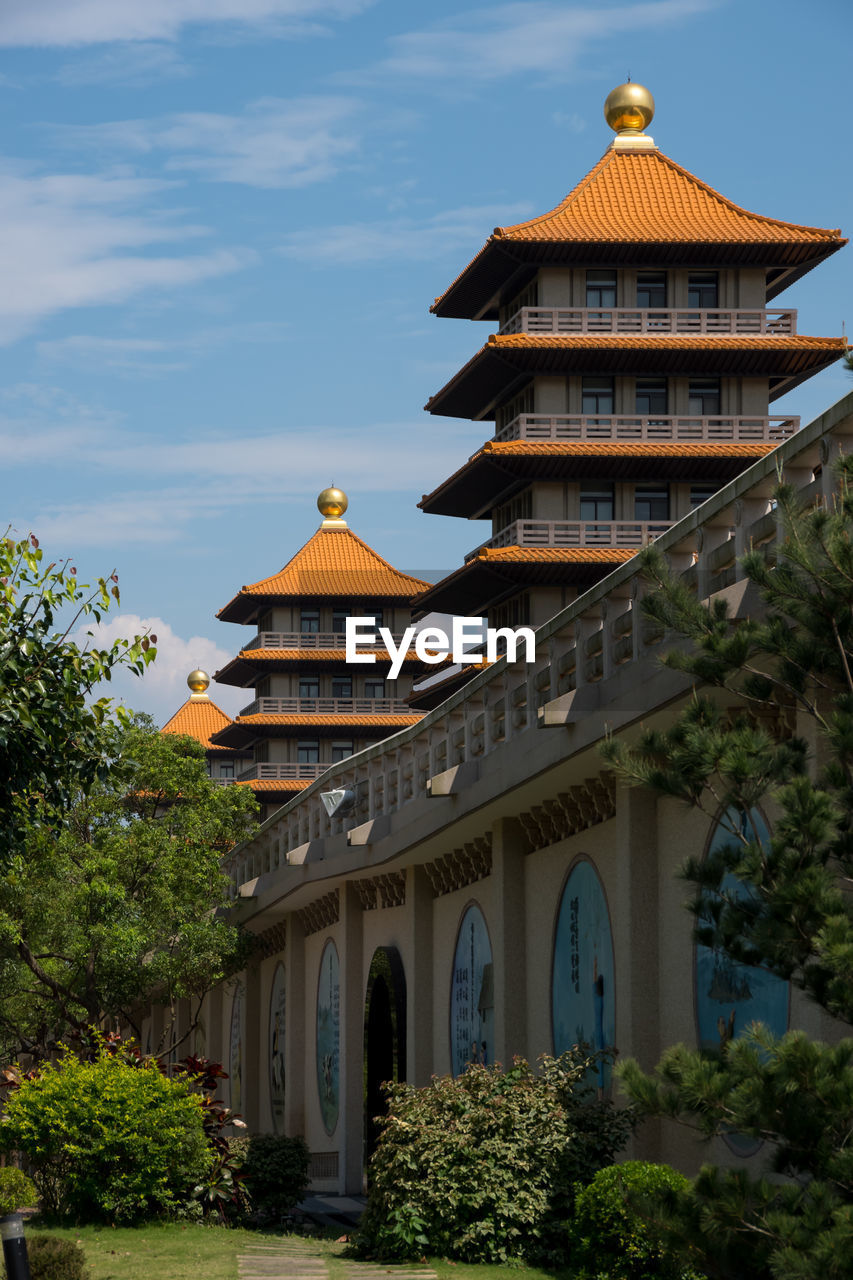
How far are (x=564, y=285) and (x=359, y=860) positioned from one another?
63.1ft

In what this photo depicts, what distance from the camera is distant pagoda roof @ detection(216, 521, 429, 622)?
230 ft

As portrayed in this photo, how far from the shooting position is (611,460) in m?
41.8

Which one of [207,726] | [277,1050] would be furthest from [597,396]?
[207,726]

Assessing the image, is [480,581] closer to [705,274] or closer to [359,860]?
[705,274]

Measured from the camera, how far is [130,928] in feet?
116

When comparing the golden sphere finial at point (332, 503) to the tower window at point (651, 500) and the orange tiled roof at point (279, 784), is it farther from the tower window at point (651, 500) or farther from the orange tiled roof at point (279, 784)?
the tower window at point (651, 500)

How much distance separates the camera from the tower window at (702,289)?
142 ft

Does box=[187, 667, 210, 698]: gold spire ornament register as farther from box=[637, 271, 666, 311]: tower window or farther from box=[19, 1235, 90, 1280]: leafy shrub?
box=[19, 1235, 90, 1280]: leafy shrub

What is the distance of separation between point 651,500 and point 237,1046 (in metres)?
16.9

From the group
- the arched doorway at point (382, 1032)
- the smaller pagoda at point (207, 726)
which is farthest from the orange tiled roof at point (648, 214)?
the smaller pagoda at point (207, 726)

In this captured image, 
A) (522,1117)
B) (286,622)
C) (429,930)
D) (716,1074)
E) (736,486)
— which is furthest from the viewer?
(286,622)

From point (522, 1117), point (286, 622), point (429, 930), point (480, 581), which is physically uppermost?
point (286, 622)

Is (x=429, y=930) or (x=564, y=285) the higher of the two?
(x=564, y=285)

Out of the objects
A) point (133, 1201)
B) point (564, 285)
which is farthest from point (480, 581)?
point (133, 1201)
